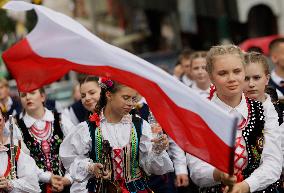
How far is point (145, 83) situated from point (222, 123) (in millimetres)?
665

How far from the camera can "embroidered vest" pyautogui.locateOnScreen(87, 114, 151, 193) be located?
7.13m

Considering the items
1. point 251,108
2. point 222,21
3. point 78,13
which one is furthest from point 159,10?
point 251,108

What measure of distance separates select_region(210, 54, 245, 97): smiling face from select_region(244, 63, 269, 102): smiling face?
1154 millimetres

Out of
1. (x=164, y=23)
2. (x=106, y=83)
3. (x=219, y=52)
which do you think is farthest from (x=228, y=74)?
(x=164, y=23)

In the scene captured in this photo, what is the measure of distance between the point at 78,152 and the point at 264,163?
163cm

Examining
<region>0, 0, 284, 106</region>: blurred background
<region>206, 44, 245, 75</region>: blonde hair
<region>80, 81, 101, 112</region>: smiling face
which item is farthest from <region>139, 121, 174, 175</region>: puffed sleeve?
<region>0, 0, 284, 106</region>: blurred background

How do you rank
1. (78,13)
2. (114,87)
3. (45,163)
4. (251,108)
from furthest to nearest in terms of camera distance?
(78,13) → (45,163) → (114,87) → (251,108)

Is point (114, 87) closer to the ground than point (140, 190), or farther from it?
farther from it

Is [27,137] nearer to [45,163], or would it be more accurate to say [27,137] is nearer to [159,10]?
[45,163]

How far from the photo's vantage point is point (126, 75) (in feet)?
19.8

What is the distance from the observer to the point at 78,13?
39.1m

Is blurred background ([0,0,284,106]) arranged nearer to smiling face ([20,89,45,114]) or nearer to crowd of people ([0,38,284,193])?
smiling face ([20,89,45,114])

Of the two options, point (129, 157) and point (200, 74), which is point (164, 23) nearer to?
point (200, 74)

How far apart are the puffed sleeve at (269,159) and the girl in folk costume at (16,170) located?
7.06 feet
